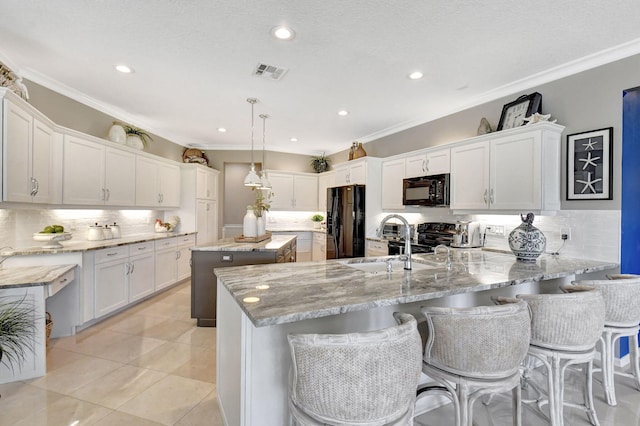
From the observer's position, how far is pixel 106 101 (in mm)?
3908

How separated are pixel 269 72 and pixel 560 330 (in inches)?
122

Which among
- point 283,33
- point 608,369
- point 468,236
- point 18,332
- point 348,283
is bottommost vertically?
point 608,369

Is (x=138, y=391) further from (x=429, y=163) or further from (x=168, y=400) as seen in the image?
(x=429, y=163)

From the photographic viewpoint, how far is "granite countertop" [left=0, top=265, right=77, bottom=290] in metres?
2.28

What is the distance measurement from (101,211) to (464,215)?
5.01 m

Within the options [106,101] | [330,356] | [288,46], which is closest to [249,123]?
[106,101]

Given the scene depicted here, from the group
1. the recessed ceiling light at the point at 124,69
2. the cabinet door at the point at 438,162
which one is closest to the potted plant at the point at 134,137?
the recessed ceiling light at the point at 124,69

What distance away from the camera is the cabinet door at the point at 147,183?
4469 millimetres

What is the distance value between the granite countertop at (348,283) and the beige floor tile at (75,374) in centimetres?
153

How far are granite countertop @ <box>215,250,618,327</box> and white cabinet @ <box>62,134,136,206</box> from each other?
9.09 ft

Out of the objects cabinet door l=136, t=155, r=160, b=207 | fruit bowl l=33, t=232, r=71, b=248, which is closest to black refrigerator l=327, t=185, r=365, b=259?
cabinet door l=136, t=155, r=160, b=207

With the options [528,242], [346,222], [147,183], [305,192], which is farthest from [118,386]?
[305,192]

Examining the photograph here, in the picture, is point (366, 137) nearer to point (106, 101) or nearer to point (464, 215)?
point (464, 215)

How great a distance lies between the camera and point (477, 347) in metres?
1.30
